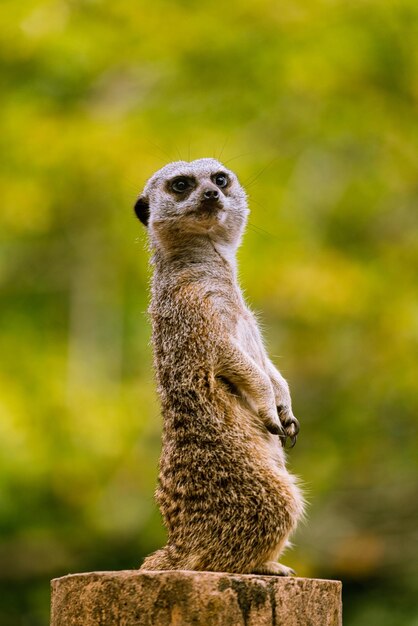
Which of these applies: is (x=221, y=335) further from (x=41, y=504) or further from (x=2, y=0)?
(x=2, y=0)

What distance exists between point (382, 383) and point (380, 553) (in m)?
1.54

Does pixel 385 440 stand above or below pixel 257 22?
below

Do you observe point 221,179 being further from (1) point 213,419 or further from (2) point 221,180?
(1) point 213,419

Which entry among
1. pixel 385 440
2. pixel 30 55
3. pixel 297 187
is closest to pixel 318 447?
pixel 385 440

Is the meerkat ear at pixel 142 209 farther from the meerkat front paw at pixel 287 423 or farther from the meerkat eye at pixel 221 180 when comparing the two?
the meerkat front paw at pixel 287 423

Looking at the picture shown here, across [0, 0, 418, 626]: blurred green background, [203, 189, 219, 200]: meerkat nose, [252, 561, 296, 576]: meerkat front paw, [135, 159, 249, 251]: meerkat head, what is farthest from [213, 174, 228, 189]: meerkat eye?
[0, 0, 418, 626]: blurred green background

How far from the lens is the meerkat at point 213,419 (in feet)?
11.7

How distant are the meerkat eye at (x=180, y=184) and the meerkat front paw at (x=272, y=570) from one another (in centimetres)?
153

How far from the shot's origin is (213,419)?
3.61 meters

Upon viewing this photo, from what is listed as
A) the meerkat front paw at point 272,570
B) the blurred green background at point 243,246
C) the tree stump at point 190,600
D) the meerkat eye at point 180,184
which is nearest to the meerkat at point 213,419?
the meerkat front paw at point 272,570

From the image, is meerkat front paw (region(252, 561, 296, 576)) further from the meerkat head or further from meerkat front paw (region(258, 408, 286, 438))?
the meerkat head

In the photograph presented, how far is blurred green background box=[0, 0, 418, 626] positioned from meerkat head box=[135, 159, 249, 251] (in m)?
4.70

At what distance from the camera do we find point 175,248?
4133mm

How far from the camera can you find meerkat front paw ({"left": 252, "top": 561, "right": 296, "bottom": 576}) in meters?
3.53
